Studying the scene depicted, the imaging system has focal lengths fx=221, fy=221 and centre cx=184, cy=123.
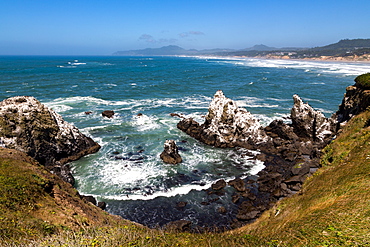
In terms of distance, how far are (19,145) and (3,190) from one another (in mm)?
18195

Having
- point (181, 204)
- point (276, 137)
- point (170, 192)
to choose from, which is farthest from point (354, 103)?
point (170, 192)

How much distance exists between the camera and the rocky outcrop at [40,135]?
26859 mm

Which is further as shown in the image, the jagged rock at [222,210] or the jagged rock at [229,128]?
the jagged rock at [229,128]

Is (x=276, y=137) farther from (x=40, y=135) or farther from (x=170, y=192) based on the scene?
(x=40, y=135)

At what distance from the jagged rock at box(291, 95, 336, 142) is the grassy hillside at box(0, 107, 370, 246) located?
19280 millimetres

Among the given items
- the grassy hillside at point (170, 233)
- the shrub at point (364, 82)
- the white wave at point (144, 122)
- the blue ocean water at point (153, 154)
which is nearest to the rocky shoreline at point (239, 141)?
the shrub at point (364, 82)

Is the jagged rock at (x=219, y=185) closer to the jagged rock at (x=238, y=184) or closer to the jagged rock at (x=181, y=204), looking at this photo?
the jagged rock at (x=238, y=184)

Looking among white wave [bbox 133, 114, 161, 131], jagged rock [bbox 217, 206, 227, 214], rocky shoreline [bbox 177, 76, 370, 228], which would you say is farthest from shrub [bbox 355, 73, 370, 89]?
white wave [bbox 133, 114, 161, 131]

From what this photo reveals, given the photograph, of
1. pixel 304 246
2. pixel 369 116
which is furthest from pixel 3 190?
pixel 369 116

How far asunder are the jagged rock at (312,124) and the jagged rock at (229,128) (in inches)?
259

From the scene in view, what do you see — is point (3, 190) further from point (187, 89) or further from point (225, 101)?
point (187, 89)

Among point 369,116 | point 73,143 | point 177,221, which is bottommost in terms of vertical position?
point 177,221

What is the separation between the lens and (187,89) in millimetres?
86312

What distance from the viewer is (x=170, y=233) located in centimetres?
989
